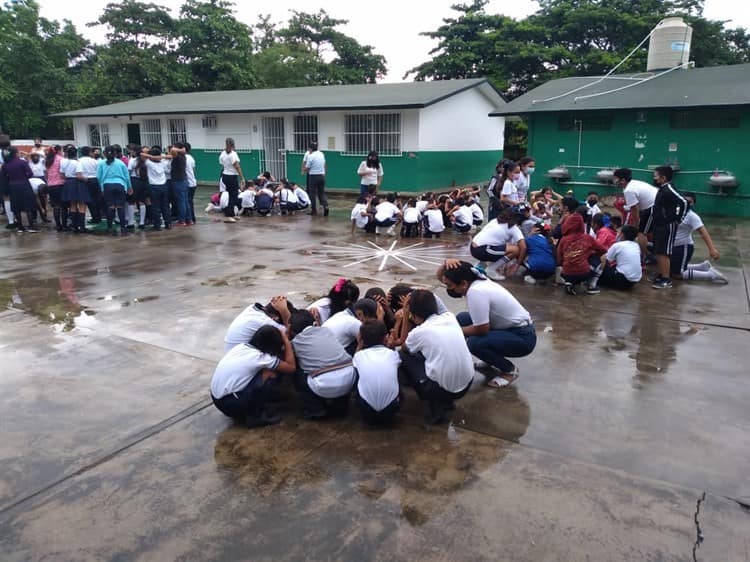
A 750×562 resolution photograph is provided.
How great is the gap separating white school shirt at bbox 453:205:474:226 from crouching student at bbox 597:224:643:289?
12.7 ft

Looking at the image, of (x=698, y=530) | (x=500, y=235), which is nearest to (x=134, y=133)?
(x=500, y=235)

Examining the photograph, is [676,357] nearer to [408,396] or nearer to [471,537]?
[408,396]

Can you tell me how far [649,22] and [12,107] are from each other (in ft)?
91.9

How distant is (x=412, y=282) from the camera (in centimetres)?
738

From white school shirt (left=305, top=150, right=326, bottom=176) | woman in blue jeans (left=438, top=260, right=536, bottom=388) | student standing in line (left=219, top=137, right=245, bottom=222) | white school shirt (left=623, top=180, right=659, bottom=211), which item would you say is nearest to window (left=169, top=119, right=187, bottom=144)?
student standing in line (left=219, top=137, right=245, bottom=222)

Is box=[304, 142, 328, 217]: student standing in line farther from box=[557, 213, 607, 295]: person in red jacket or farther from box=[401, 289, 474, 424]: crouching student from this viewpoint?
box=[401, 289, 474, 424]: crouching student

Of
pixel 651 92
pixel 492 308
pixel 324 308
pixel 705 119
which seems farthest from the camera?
pixel 651 92

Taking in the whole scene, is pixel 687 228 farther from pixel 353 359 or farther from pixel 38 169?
pixel 38 169

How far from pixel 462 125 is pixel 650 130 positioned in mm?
6106

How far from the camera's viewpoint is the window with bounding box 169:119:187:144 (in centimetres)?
2133

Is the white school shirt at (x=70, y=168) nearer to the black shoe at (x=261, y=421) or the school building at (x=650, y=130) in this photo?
the black shoe at (x=261, y=421)

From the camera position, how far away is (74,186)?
10.7 m

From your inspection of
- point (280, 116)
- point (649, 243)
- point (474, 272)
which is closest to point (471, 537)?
point (474, 272)

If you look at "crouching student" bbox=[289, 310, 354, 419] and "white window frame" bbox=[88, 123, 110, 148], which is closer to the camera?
"crouching student" bbox=[289, 310, 354, 419]
